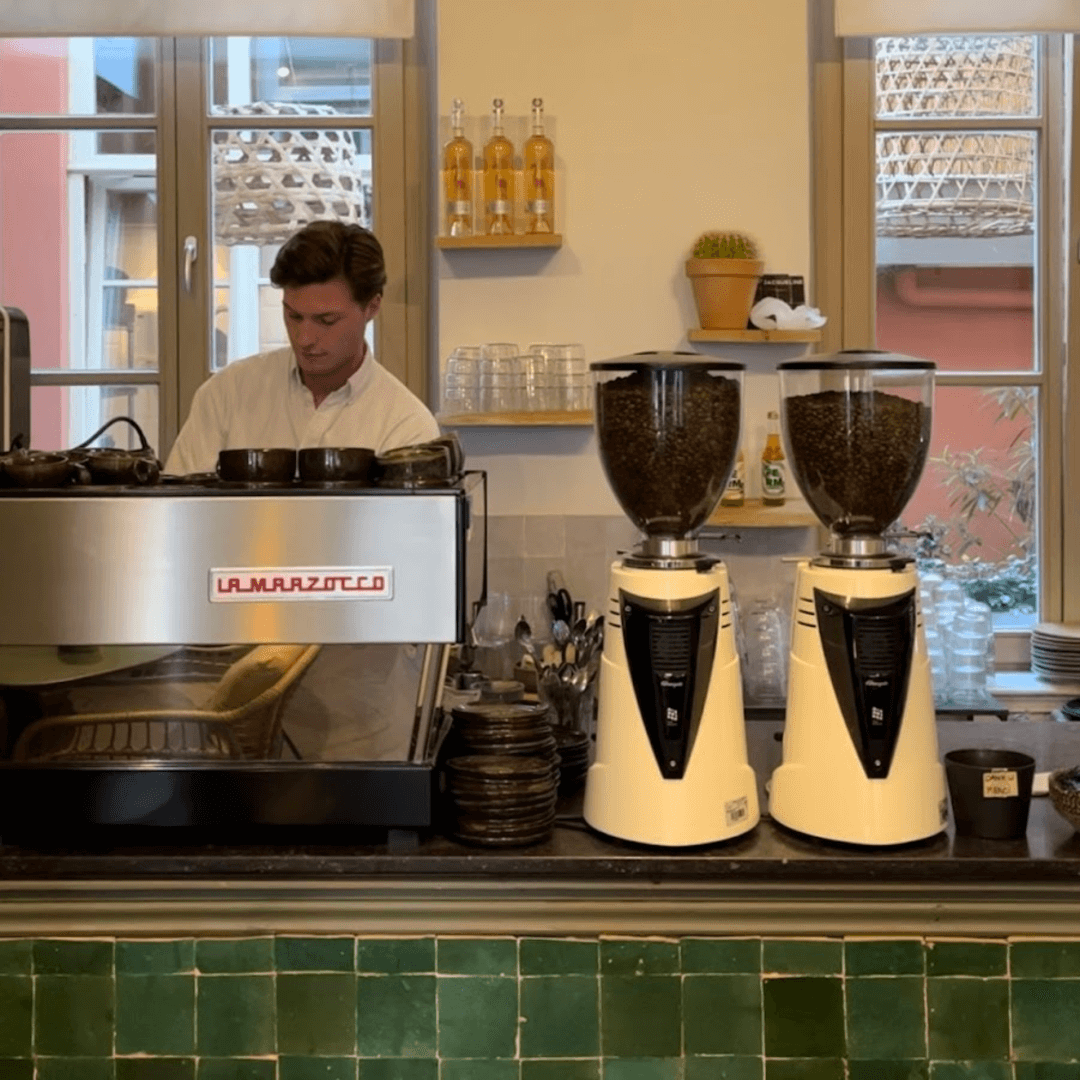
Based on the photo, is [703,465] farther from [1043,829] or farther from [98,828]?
[98,828]

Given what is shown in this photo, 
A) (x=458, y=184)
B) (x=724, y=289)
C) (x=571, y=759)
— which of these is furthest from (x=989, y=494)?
(x=571, y=759)

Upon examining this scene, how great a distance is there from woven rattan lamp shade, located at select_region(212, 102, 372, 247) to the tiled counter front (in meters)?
2.84

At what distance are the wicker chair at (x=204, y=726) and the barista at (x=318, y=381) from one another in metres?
1.66

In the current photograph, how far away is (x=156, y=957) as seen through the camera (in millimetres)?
1583

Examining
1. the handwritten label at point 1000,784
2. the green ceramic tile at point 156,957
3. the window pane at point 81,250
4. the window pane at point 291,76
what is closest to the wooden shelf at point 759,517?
the window pane at point 291,76

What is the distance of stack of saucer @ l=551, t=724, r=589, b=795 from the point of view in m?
1.86

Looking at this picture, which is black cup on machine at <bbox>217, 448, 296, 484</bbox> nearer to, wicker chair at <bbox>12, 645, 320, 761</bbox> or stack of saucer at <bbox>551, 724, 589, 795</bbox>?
wicker chair at <bbox>12, 645, 320, 761</bbox>

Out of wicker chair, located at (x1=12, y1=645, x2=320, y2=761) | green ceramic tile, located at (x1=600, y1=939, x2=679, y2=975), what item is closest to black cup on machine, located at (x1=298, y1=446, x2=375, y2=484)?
wicker chair, located at (x1=12, y1=645, x2=320, y2=761)

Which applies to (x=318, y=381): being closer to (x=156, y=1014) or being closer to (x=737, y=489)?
(x=737, y=489)

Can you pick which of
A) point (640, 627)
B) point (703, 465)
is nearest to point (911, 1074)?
point (640, 627)

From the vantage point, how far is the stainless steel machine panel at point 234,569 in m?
1.56

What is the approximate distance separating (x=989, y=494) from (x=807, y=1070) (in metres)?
2.82

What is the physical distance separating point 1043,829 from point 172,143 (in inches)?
125

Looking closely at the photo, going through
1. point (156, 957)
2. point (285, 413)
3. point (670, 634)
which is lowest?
point (156, 957)
